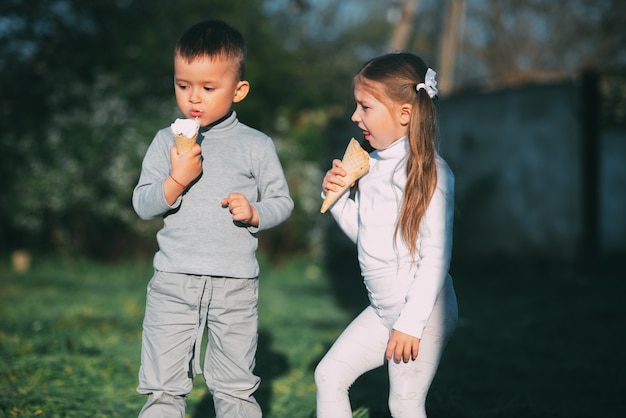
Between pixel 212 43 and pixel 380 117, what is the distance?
2.23ft

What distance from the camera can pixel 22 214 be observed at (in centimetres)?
1054

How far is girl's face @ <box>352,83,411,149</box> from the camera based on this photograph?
287 centimetres

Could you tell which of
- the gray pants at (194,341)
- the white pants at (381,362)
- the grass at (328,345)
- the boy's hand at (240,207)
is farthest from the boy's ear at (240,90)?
the grass at (328,345)

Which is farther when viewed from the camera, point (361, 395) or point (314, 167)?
point (314, 167)

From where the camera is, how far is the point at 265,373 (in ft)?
15.6

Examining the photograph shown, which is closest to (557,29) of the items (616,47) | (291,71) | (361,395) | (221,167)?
(616,47)

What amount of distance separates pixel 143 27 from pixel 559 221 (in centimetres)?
620

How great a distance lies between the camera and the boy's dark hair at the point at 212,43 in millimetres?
2830

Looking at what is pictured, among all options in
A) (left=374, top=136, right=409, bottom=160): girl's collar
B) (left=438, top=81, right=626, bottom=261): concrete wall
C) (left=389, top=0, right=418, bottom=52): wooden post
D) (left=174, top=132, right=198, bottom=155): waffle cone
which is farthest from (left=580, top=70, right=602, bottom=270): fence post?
(left=174, top=132, right=198, bottom=155): waffle cone

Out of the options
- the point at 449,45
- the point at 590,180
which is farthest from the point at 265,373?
the point at 449,45

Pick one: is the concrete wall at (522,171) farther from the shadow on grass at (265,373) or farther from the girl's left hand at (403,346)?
the girl's left hand at (403,346)

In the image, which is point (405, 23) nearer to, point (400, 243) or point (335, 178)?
point (335, 178)

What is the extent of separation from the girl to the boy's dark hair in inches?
18.2

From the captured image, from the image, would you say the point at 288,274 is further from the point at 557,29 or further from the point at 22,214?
→ the point at 557,29
